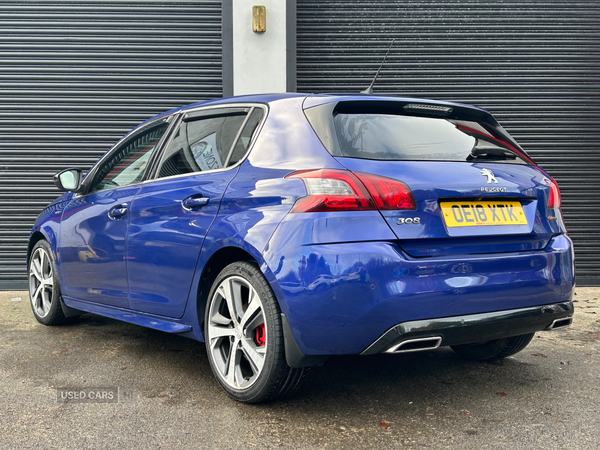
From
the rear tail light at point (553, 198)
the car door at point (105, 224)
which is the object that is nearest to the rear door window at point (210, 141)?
the car door at point (105, 224)

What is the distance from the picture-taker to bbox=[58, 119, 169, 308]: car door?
3.96 metres

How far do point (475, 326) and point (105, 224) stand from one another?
2607 millimetres

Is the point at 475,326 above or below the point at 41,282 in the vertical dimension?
above

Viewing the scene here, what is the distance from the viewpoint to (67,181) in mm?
4562

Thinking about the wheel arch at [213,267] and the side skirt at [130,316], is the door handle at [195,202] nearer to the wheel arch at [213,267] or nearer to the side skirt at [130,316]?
the wheel arch at [213,267]

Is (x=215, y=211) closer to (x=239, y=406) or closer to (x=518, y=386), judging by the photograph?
(x=239, y=406)

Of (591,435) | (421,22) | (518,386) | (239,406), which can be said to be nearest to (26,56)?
(421,22)

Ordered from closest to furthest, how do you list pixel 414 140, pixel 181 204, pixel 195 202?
pixel 414 140
pixel 195 202
pixel 181 204

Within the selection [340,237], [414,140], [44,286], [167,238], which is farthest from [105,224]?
[414,140]

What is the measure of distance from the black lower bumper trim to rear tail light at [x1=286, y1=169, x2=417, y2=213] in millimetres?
531

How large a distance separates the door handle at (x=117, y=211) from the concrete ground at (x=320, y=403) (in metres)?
0.96

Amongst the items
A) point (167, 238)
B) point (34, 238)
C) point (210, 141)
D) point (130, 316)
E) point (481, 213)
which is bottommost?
point (130, 316)

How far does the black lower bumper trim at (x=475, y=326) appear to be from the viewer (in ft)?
8.38

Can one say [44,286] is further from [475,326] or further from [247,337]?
[475,326]
